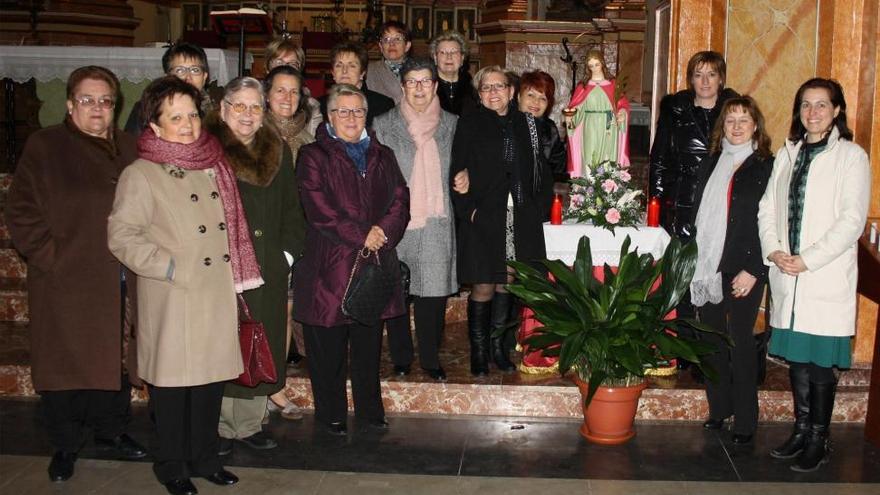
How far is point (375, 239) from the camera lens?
14.8 ft

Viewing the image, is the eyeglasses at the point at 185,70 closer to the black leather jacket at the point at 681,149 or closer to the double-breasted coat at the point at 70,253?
the double-breasted coat at the point at 70,253

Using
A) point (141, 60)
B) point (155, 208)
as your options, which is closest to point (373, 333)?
point (155, 208)

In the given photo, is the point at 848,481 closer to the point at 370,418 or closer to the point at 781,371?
the point at 781,371

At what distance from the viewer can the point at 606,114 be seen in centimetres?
549

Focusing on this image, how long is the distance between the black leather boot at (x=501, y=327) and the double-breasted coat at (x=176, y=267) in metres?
1.80

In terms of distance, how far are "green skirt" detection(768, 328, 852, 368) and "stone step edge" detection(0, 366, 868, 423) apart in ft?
2.31

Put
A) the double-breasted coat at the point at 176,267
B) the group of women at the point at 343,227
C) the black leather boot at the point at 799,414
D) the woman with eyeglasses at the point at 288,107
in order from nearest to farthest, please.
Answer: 1. the double-breasted coat at the point at 176,267
2. the group of women at the point at 343,227
3. the black leather boot at the point at 799,414
4. the woman with eyeglasses at the point at 288,107

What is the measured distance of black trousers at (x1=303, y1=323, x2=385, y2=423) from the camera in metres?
4.66

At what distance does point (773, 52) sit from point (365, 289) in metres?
2.93

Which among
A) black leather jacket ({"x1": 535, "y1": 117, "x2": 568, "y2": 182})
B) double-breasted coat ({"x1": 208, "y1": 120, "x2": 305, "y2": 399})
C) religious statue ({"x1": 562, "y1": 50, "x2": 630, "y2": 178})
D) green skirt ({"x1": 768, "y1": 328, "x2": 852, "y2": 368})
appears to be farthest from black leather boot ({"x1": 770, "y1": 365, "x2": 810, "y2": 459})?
double-breasted coat ({"x1": 208, "y1": 120, "x2": 305, "y2": 399})

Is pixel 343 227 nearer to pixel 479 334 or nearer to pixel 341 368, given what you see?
pixel 341 368

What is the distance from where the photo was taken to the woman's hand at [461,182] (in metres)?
5.00

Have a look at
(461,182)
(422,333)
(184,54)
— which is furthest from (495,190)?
(184,54)

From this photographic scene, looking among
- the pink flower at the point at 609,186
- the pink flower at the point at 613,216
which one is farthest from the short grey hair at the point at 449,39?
the pink flower at the point at 613,216
